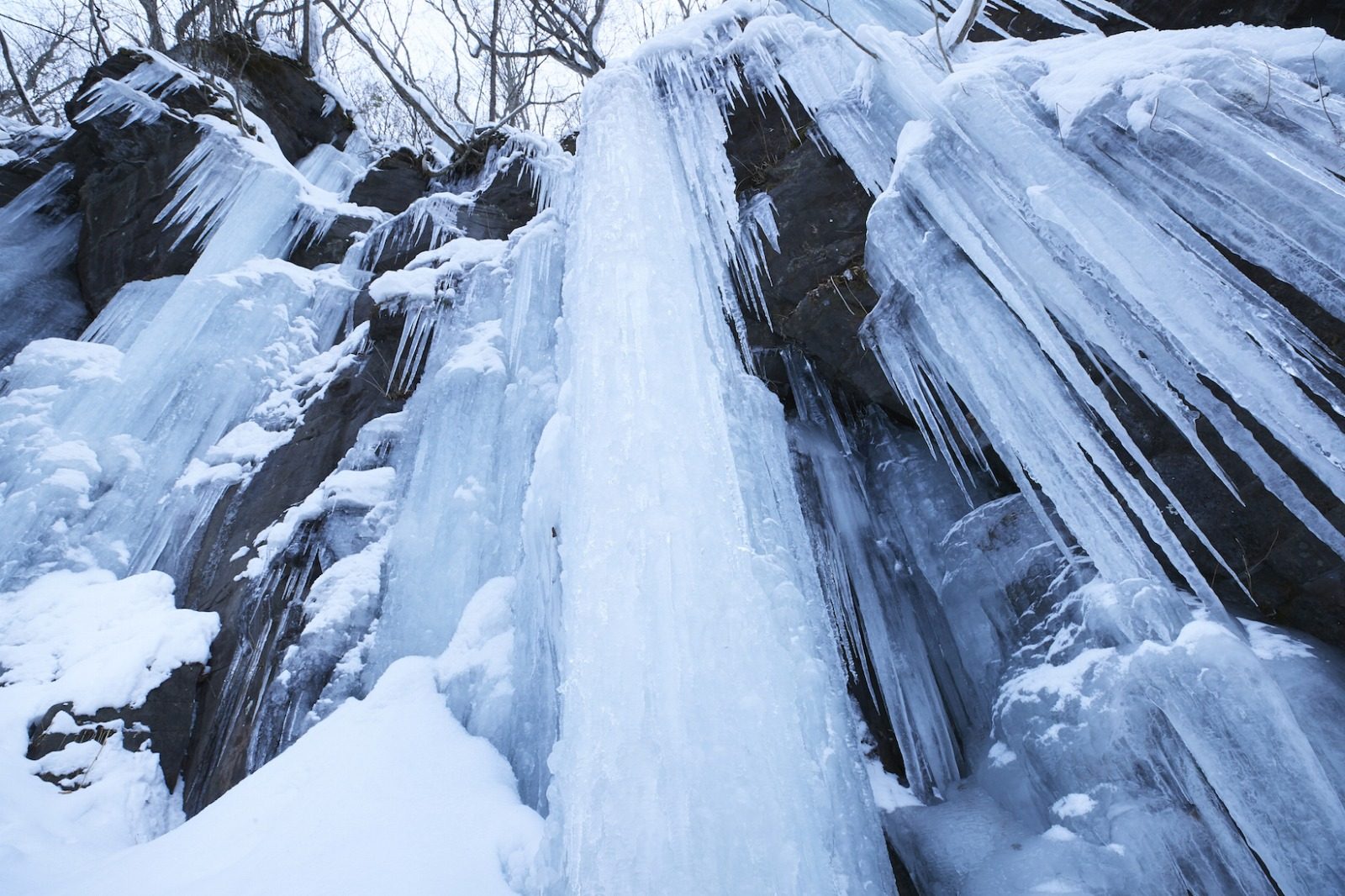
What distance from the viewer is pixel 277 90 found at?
33.3 ft

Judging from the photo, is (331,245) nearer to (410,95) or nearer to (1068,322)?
(410,95)

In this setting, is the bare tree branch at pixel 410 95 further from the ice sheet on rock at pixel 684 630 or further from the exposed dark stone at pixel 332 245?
the ice sheet on rock at pixel 684 630

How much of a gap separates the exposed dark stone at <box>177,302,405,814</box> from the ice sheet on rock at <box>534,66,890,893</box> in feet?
8.28

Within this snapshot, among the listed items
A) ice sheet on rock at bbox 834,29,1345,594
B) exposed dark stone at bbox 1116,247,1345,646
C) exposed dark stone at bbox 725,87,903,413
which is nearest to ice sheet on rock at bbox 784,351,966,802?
exposed dark stone at bbox 725,87,903,413

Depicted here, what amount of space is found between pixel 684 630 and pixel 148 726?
158 inches

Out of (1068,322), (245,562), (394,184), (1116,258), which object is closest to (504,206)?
(394,184)

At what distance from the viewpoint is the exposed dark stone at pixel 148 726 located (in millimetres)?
3965

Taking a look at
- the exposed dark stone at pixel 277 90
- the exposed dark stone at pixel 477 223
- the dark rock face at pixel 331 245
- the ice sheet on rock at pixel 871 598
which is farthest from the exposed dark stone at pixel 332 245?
the ice sheet on rock at pixel 871 598

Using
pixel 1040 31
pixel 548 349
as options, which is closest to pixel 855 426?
pixel 548 349

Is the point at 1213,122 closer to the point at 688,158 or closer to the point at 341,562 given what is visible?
the point at 688,158

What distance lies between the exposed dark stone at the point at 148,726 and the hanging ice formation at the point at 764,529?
1.8 inches

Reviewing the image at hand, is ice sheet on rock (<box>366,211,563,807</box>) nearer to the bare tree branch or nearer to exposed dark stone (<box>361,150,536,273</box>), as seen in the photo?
exposed dark stone (<box>361,150,536,273</box>)

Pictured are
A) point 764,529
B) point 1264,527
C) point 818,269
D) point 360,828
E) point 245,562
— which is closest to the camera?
point 360,828

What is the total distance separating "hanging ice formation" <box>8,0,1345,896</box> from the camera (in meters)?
2.27
